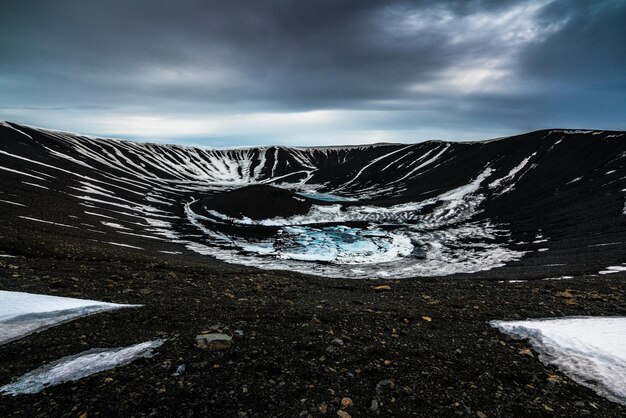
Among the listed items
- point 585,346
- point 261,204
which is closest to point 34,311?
point 585,346

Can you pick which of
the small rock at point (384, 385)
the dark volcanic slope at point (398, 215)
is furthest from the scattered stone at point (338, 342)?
the dark volcanic slope at point (398, 215)

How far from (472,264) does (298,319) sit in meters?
38.0

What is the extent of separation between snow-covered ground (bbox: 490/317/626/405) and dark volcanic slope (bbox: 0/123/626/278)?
66.9 feet

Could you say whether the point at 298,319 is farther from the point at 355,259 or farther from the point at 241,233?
the point at 241,233

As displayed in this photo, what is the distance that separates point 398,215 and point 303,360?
2912 inches

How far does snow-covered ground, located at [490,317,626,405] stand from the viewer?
24.5 ft

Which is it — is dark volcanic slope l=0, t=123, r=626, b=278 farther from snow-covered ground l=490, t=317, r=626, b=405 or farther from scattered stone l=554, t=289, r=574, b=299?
snow-covered ground l=490, t=317, r=626, b=405

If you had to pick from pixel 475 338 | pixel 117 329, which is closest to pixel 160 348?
pixel 117 329

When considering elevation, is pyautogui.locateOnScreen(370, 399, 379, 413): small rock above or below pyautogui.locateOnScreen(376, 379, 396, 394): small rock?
above

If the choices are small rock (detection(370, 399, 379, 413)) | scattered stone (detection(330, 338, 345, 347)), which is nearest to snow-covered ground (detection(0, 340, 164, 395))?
scattered stone (detection(330, 338, 345, 347))

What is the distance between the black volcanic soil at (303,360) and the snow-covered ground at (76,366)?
A: 0.93 feet

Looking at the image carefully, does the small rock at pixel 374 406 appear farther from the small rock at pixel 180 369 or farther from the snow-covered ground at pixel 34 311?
the snow-covered ground at pixel 34 311

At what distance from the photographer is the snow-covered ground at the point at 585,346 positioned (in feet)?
24.5

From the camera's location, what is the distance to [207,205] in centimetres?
9375
